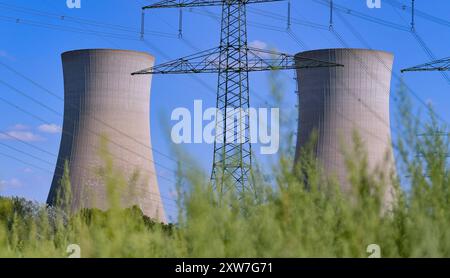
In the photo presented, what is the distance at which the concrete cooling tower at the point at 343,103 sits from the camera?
60.3ft

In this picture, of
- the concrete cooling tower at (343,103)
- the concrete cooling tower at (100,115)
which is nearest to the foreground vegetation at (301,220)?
the concrete cooling tower at (343,103)

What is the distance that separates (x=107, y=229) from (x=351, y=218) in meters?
1.09

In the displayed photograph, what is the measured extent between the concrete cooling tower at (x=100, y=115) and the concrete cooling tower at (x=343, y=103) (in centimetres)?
478

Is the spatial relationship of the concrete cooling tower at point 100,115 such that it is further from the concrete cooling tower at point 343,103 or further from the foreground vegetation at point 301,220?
the foreground vegetation at point 301,220

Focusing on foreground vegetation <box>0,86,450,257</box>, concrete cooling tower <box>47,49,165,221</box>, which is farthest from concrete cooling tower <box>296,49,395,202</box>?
foreground vegetation <box>0,86,450,257</box>

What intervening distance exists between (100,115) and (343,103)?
6914mm

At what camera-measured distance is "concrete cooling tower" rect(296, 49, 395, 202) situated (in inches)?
723

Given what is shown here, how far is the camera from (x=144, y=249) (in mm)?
2877

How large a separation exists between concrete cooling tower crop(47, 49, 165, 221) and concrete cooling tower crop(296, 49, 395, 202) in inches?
188

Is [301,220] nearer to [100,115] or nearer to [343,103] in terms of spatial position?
[343,103]

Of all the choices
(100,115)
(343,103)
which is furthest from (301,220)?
(100,115)

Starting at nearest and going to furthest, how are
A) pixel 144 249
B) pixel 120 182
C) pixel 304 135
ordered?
pixel 120 182 → pixel 144 249 → pixel 304 135
